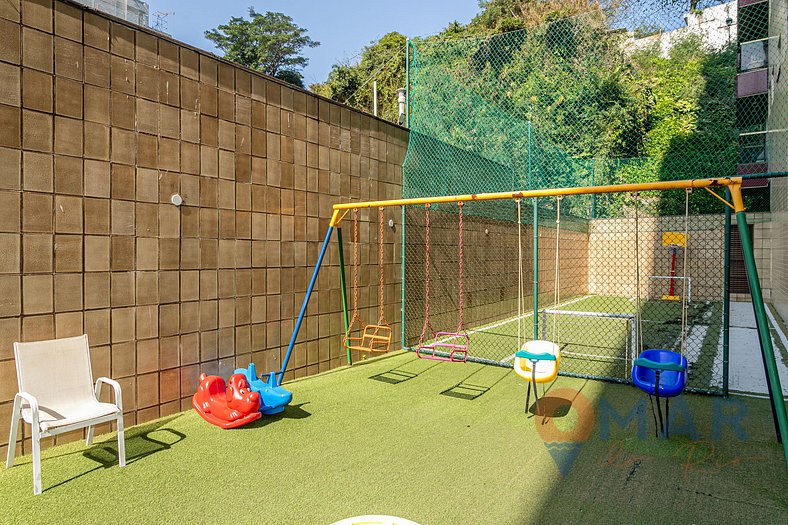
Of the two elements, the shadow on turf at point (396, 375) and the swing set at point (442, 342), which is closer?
the swing set at point (442, 342)

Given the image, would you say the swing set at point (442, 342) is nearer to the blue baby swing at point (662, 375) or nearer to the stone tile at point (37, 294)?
the blue baby swing at point (662, 375)

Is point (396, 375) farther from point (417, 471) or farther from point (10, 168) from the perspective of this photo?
point (10, 168)

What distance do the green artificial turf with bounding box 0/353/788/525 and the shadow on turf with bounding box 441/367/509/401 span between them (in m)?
0.26

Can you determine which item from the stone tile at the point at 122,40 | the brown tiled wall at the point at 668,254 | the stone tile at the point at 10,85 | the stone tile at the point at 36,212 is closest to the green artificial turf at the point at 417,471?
the stone tile at the point at 36,212

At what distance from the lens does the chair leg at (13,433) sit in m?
2.68

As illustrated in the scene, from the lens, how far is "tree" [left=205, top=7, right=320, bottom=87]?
3180 cm

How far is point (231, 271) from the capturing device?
4145 mm

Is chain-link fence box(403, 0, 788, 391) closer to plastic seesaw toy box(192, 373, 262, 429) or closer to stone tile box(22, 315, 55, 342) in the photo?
plastic seesaw toy box(192, 373, 262, 429)

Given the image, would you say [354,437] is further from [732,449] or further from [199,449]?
[732,449]

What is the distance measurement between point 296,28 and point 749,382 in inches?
1424

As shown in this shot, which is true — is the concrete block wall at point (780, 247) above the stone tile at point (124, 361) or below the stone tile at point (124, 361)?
above

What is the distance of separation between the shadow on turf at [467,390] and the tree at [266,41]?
3012 centimetres

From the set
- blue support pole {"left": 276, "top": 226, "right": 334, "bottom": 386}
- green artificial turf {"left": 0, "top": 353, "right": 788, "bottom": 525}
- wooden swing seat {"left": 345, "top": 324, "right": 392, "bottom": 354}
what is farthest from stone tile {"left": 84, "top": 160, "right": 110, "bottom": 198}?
wooden swing seat {"left": 345, "top": 324, "right": 392, "bottom": 354}

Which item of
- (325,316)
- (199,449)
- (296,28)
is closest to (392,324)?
(325,316)
